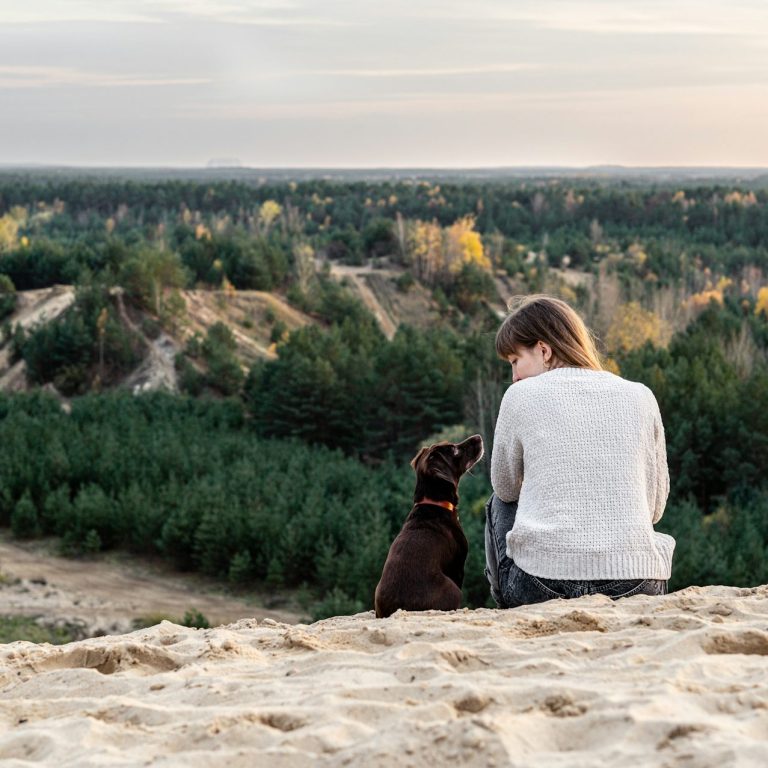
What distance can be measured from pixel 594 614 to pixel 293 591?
54.1 ft

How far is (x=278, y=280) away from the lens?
2290 inches

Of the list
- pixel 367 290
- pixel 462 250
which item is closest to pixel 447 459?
pixel 367 290

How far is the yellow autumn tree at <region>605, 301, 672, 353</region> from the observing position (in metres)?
42.5

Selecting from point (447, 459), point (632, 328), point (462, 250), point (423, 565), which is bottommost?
point (632, 328)

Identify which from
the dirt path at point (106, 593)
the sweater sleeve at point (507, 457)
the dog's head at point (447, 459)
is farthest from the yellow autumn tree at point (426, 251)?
the sweater sleeve at point (507, 457)

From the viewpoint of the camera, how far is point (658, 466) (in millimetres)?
4949

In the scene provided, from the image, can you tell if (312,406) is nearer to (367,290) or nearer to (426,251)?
(367,290)

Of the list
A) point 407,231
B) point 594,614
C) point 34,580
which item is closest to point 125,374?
point 34,580

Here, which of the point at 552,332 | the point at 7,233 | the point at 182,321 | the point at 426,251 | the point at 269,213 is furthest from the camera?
the point at 269,213

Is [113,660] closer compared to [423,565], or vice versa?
[113,660]

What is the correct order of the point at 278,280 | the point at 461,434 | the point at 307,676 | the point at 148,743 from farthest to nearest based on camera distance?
1. the point at 278,280
2. the point at 461,434
3. the point at 307,676
4. the point at 148,743

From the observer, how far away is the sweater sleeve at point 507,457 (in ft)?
16.3

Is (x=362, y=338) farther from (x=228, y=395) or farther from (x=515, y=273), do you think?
(x=515, y=273)

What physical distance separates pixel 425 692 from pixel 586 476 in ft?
4.50
